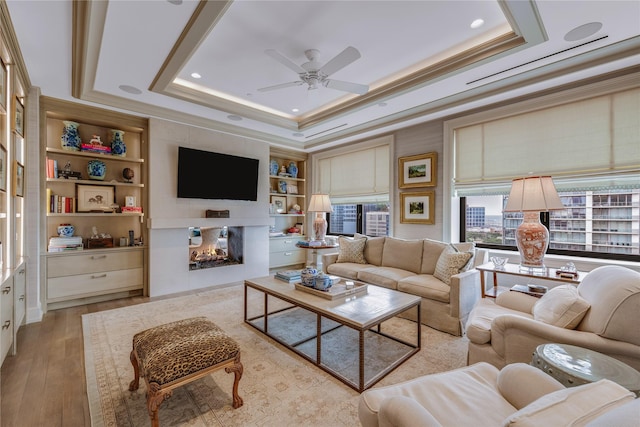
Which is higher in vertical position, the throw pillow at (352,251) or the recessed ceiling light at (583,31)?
the recessed ceiling light at (583,31)

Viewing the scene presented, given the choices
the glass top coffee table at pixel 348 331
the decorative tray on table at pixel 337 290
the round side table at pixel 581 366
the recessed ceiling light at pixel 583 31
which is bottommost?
the glass top coffee table at pixel 348 331

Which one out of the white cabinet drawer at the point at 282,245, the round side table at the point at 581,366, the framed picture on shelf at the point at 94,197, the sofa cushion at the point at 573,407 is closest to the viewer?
the sofa cushion at the point at 573,407

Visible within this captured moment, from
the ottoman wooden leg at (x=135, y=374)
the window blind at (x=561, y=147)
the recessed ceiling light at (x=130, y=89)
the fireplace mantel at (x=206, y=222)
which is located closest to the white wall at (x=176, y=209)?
the fireplace mantel at (x=206, y=222)

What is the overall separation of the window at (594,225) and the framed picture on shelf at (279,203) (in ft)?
13.7

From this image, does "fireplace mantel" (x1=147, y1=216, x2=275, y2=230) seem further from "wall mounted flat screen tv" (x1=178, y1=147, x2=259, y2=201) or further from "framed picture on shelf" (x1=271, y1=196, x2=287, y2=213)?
"framed picture on shelf" (x1=271, y1=196, x2=287, y2=213)

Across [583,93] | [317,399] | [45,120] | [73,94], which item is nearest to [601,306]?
[317,399]

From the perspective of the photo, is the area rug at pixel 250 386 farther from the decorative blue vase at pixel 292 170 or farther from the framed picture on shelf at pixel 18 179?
the decorative blue vase at pixel 292 170

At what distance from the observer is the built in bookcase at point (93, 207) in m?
3.65

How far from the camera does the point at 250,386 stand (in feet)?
6.89

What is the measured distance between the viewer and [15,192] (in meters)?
2.74

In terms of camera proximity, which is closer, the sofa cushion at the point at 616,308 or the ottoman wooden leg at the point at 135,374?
the sofa cushion at the point at 616,308

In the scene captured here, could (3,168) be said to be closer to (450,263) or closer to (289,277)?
(289,277)

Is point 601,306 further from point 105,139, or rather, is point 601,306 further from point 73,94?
point 105,139

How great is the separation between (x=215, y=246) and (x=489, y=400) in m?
4.70
